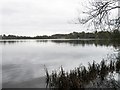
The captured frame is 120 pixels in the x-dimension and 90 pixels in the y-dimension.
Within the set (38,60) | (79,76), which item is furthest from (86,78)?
(38,60)

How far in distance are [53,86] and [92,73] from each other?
7.89 feet

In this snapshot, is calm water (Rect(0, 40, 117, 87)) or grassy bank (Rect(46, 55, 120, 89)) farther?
calm water (Rect(0, 40, 117, 87))

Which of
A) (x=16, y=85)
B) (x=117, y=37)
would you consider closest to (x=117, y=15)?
(x=117, y=37)

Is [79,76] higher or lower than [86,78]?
higher

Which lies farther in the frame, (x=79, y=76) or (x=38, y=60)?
(x=38, y=60)

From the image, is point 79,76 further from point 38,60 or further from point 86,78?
point 38,60

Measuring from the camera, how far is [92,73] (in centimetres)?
936

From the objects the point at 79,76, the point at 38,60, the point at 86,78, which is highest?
the point at 79,76

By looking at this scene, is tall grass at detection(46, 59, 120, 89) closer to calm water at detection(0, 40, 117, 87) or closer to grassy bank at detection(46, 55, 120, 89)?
grassy bank at detection(46, 55, 120, 89)

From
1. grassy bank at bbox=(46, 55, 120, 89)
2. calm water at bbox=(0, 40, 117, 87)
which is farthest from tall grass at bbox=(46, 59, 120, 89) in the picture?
calm water at bbox=(0, 40, 117, 87)

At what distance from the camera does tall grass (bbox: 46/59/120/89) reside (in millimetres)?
7318

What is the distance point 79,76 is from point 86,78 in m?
0.35

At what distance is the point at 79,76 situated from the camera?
340 inches

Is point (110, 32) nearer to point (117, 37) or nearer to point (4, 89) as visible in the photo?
point (117, 37)
